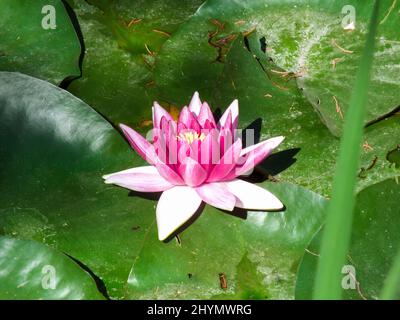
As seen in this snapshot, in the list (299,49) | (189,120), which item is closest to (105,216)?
(189,120)

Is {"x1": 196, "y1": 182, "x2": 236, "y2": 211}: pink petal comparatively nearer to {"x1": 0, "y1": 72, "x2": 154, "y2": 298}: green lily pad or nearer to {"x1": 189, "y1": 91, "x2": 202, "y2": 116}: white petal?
{"x1": 0, "y1": 72, "x2": 154, "y2": 298}: green lily pad

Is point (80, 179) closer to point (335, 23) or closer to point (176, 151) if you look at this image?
point (176, 151)

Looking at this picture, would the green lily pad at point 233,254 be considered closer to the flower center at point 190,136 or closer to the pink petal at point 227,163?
the pink petal at point 227,163

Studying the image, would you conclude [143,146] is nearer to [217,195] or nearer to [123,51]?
[217,195]

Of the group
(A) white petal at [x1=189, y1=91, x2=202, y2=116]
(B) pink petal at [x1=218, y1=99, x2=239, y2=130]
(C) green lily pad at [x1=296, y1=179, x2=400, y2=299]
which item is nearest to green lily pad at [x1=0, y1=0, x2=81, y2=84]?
(A) white petal at [x1=189, y1=91, x2=202, y2=116]

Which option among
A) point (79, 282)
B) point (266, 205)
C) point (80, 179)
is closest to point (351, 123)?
point (266, 205)
